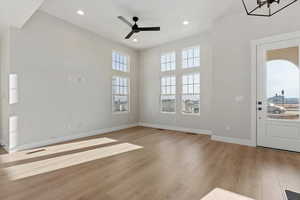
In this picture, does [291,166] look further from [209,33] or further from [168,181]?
[209,33]

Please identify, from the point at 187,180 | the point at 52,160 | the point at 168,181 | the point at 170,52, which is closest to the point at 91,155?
the point at 52,160

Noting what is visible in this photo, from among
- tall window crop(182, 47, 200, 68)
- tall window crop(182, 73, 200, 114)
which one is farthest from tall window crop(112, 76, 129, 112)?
tall window crop(182, 47, 200, 68)

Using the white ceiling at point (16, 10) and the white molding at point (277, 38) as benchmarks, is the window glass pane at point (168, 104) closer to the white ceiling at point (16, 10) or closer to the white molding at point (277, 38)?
the white molding at point (277, 38)

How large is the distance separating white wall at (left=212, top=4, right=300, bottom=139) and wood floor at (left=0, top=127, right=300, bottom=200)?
0.70 metres

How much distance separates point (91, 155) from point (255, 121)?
13.5 feet

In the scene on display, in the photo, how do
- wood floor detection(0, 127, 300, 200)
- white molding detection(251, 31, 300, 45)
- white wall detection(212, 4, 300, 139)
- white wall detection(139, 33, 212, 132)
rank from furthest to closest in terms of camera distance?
white wall detection(139, 33, 212, 132) < white wall detection(212, 4, 300, 139) < white molding detection(251, 31, 300, 45) < wood floor detection(0, 127, 300, 200)

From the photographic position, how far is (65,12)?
156 inches

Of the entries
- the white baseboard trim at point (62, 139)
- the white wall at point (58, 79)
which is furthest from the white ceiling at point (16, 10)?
the white baseboard trim at point (62, 139)

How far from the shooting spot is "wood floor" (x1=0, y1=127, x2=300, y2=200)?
6.34ft

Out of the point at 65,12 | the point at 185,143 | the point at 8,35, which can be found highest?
the point at 65,12

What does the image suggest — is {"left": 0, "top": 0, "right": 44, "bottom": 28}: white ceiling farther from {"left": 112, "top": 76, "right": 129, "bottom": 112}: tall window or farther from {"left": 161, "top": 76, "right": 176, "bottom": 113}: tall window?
{"left": 161, "top": 76, "right": 176, "bottom": 113}: tall window

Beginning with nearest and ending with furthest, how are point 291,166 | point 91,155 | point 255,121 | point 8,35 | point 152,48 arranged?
point 291,166 < point 91,155 < point 8,35 < point 255,121 < point 152,48

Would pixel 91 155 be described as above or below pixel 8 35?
below

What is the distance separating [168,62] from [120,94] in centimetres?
246
